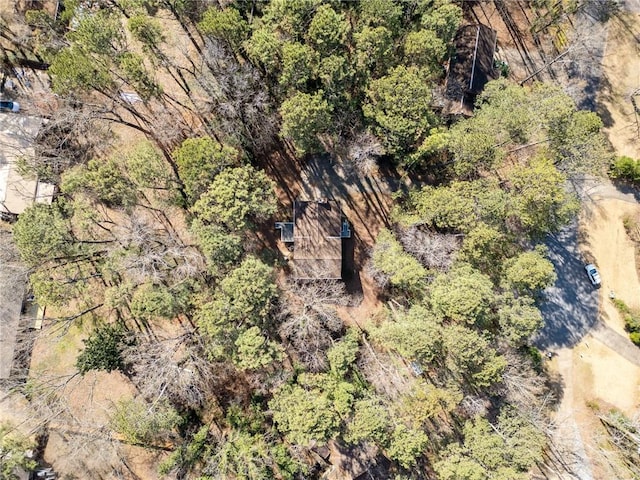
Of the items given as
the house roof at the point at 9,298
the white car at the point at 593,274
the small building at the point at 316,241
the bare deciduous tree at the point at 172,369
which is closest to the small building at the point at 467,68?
the small building at the point at 316,241

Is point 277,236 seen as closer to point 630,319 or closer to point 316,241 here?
point 316,241

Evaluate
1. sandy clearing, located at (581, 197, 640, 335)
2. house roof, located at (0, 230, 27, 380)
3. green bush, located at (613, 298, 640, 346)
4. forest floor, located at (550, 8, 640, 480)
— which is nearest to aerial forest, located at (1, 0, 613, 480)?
house roof, located at (0, 230, 27, 380)

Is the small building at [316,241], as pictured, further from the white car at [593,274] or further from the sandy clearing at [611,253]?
the sandy clearing at [611,253]

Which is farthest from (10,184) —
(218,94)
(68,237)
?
(218,94)

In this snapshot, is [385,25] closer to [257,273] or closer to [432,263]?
[432,263]

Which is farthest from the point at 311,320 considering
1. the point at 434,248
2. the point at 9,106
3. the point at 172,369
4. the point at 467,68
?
the point at 9,106
